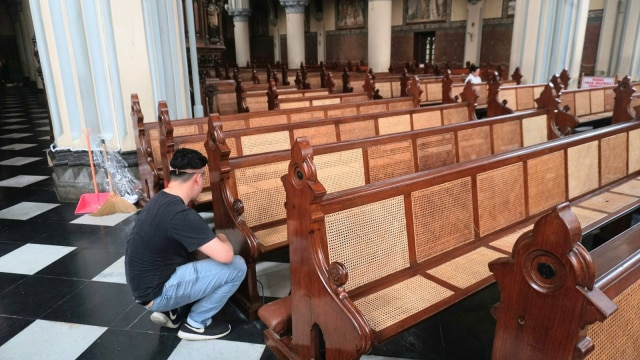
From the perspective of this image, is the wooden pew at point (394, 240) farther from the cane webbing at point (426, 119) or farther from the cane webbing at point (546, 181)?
the cane webbing at point (426, 119)

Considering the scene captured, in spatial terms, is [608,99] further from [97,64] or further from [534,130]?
[97,64]

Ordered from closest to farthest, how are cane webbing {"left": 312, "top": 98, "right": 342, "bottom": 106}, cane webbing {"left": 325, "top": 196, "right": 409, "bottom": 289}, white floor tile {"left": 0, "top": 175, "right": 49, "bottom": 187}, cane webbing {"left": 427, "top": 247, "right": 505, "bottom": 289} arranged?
cane webbing {"left": 325, "top": 196, "right": 409, "bottom": 289} < cane webbing {"left": 427, "top": 247, "right": 505, "bottom": 289} < white floor tile {"left": 0, "top": 175, "right": 49, "bottom": 187} < cane webbing {"left": 312, "top": 98, "right": 342, "bottom": 106}

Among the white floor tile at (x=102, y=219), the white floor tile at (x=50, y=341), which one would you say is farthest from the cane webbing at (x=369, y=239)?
the white floor tile at (x=102, y=219)

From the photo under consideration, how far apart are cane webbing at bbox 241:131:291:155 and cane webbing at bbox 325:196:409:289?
183 centimetres

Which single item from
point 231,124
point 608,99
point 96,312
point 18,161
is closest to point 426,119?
point 231,124

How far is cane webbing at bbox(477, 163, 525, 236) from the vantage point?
2.33 m

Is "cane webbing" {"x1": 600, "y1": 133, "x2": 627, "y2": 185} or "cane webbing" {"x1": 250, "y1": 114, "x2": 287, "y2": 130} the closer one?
"cane webbing" {"x1": 600, "y1": 133, "x2": 627, "y2": 185}

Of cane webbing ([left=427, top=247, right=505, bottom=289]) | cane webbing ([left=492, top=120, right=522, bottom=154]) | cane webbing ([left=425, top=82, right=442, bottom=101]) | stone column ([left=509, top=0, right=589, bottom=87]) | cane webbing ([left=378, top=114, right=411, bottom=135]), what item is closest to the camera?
cane webbing ([left=427, top=247, right=505, bottom=289])

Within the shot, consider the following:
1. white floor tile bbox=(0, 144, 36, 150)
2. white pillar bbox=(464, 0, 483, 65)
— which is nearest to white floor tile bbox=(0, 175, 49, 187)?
white floor tile bbox=(0, 144, 36, 150)

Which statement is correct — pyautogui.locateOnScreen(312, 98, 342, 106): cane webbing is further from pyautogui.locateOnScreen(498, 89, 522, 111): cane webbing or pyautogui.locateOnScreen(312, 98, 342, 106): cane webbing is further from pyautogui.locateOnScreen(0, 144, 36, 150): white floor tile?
pyautogui.locateOnScreen(0, 144, 36, 150): white floor tile

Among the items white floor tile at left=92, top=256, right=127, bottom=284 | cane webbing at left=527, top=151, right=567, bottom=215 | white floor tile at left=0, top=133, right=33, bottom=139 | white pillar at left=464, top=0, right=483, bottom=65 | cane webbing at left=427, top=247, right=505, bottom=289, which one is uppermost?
white pillar at left=464, top=0, right=483, bottom=65

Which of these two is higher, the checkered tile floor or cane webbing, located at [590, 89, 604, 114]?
cane webbing, located at [590, 89, 604, 114]

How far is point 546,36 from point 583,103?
3.11 meters

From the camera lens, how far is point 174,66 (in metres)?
5.50
